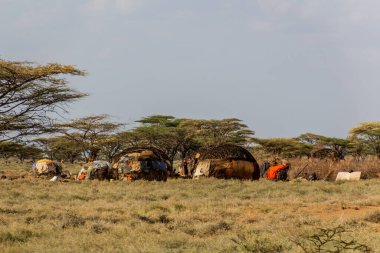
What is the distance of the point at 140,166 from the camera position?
97.5 feet

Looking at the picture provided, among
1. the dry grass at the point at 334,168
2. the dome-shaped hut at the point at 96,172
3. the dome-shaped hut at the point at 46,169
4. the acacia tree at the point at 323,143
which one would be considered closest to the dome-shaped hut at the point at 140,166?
the dome-shaped hut at the point at 96,172

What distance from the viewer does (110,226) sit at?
11.8 meters

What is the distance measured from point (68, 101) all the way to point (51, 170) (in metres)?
12.1

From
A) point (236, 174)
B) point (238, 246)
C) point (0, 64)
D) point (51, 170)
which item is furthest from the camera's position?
point (51, 170)

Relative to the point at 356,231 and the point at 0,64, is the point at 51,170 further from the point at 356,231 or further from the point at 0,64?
the point at 356,231

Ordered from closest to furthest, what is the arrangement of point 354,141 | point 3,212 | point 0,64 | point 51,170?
point 3,212 → point 0,64 → point 51,170 → point 354,141

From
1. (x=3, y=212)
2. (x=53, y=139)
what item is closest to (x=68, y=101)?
(x=3, y=212)

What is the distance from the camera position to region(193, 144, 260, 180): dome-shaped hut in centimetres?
3044

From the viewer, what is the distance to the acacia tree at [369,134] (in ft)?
168

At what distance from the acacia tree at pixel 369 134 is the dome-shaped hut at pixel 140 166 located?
27669mm

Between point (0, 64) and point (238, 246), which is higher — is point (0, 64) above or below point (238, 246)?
above

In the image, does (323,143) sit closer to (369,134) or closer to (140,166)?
(369,134)

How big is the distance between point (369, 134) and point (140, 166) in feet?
97.4

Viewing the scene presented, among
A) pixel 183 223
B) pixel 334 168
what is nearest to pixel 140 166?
pixel 334 168
